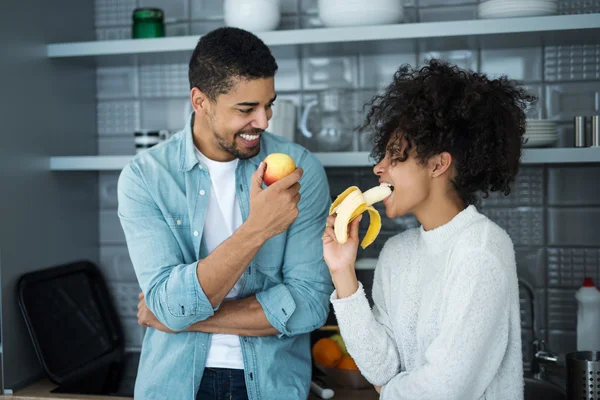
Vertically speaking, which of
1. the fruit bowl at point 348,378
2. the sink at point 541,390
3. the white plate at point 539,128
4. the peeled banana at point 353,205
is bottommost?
the sink at point 541,390

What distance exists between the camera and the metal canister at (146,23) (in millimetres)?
2236

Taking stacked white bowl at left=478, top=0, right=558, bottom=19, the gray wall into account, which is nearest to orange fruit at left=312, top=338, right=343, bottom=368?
the gray wall

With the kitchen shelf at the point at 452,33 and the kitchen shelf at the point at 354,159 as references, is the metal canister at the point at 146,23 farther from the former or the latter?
the kitchen shelf at the point at 354,159

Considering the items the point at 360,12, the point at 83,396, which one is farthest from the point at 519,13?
the point at 83,396

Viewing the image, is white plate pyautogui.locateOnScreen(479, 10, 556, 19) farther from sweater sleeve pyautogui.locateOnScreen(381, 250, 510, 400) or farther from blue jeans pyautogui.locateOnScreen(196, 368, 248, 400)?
blue jeans pyautogui.locateOnScreen(196, 368, 248, 400)

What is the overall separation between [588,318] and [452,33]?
0.90 metres

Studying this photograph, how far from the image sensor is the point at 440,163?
1413 millimetres

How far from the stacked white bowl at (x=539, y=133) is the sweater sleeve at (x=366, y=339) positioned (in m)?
0.78

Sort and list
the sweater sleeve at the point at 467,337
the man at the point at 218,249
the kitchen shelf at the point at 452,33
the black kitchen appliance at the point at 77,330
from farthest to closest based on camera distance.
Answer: the black kitchen appliance at the point at 77,330
the kitchen shelf at the point at 452,33
the man at the point at 218,249
the sweater sleeve at the point at 467,337

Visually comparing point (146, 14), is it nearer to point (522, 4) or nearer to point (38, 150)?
point (38, 150)

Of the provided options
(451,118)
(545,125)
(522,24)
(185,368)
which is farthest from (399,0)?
(185,368)

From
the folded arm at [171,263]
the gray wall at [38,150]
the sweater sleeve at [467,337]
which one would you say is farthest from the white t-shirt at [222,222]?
the gray wall at [38,150]

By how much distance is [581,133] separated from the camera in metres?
1.93

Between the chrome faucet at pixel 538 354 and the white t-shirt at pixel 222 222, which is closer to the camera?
the white t-shirt at pixel 222 222
